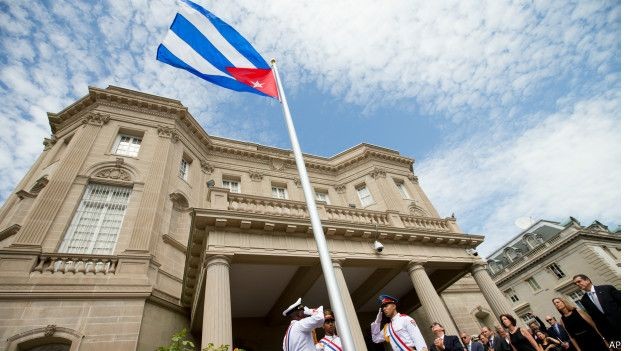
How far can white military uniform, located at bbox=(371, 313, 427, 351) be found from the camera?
483 cm

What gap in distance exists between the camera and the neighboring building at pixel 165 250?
9102mm

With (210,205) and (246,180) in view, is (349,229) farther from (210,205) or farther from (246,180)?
(246,180)

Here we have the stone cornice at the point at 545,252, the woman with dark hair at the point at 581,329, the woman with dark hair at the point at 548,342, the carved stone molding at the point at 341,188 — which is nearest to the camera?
the woman with dark hair at the point at 581,329

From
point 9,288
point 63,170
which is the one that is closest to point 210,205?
point 9,288

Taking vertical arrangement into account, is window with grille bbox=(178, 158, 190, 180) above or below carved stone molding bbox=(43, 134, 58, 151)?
below

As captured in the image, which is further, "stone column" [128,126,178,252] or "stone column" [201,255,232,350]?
"stone column" [128,126,178,252]

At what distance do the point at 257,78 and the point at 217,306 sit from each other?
5.42 m

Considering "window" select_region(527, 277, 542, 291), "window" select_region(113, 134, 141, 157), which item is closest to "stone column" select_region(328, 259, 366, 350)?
"window" select_region(113, 134, 141, 157)

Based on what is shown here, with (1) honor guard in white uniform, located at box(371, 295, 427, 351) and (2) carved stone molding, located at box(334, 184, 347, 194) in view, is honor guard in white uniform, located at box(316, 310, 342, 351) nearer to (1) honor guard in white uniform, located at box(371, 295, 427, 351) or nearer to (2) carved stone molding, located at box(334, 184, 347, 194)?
(1) honor guard in white uniform, located at box(371, 295, 427, 351)

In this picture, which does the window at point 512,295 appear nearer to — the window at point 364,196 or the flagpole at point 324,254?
the window at point 364,196

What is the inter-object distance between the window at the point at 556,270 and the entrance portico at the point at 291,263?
28.4m

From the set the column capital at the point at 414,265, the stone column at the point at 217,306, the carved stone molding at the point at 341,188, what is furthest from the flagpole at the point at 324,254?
the carved stone molding at the point at 341,188

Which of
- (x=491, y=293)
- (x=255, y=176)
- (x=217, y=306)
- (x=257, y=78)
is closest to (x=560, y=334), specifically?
(x=491, y=293)

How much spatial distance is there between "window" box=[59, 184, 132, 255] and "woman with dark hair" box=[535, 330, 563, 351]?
1371 centimetres
